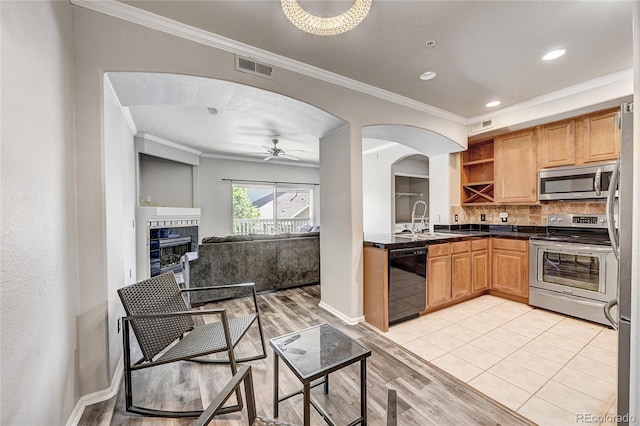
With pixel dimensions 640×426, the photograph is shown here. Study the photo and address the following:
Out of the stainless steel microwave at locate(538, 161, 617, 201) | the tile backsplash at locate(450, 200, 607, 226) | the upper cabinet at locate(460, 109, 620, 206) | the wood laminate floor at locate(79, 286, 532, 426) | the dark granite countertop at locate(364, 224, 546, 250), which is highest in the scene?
Result: the upper cabinet at locate(460, 109, 620, 206)

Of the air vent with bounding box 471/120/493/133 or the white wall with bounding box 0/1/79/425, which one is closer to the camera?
the white wall with bounding box 0/1/79/425

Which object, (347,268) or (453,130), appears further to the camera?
(453,130)

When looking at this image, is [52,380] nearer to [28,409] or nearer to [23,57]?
[28,409]

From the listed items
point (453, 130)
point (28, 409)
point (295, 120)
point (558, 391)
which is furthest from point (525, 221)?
point (28, 409)

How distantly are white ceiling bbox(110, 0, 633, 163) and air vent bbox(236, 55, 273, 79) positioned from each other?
0.14m

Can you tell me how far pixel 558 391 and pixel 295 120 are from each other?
3340mm

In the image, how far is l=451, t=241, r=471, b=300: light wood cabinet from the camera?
3.29m

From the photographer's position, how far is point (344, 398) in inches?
68.6

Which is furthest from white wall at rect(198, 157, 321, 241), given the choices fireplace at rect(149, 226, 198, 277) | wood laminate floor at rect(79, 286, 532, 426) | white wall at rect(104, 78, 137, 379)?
wood laminate floor at rect(79, 286, 532, 426)

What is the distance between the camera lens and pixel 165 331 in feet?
6.16

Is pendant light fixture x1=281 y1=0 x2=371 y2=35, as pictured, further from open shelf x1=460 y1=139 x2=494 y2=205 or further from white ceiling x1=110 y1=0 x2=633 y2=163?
open shelf x1=460 y1=139 x2=494 y2=205

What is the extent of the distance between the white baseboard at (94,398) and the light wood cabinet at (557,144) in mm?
5248

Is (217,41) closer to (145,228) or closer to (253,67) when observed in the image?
(253,67)

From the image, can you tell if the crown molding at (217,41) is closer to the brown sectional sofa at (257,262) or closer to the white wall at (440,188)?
the white wall at (440,188)
